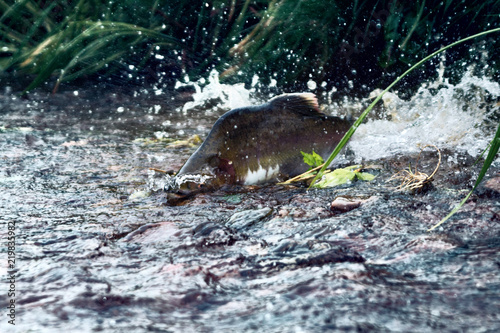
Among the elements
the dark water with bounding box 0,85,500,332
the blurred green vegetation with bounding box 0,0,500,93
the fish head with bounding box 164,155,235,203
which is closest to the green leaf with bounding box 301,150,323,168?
the dark water with bounding box 0,85,500,332

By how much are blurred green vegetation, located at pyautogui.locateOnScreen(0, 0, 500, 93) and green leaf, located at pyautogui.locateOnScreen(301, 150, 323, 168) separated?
3656mm

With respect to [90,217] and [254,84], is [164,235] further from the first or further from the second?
[254,84]

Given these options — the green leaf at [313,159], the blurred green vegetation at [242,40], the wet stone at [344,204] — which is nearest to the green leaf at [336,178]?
the green leaf at [313,159]

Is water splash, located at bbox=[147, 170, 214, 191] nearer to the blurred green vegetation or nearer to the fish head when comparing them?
the fish head

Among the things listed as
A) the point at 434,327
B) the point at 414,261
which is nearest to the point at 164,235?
the point at 414,261

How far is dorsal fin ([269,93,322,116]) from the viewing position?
320 centimetres

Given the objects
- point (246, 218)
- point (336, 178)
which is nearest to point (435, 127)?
point (336, 178)

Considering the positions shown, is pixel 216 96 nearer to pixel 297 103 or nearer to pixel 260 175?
pixel 297 103

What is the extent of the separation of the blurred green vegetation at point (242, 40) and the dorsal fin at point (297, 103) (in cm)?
344

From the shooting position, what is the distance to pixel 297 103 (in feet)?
10.6

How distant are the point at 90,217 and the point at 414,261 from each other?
4.89 ft

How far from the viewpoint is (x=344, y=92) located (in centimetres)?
696

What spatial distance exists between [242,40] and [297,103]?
4.11m

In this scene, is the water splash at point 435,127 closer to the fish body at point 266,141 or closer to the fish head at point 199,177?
the fish body at point 266,141
